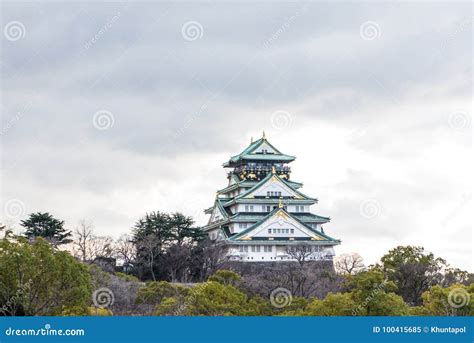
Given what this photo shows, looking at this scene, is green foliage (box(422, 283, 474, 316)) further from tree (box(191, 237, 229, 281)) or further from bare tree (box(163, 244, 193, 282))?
bare tree (box(163, 244, 193, 282))

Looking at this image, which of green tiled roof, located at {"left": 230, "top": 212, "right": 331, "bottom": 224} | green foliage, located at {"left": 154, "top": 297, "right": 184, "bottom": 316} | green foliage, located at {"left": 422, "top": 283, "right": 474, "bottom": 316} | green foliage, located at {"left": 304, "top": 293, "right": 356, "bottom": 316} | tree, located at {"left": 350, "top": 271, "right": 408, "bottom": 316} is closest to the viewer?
green foliage, located at {"left": 304, "top": 293, "right": 356, "bottom": 316}

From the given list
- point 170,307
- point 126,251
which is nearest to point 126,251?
point 126,251

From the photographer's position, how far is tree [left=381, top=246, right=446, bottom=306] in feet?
122

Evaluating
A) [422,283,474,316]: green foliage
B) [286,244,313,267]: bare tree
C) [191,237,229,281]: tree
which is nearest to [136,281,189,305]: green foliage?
[422,283,474,316]: green foliage

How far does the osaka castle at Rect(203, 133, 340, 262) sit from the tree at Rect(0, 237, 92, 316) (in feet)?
104

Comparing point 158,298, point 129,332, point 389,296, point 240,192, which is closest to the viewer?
point 129,332

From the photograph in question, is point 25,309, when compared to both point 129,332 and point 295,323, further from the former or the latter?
point 295,323

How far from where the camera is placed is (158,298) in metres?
34.3

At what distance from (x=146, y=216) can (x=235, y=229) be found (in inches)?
434

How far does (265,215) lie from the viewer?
61656 millimetres

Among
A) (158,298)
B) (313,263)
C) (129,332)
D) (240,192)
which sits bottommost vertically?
(129,332)

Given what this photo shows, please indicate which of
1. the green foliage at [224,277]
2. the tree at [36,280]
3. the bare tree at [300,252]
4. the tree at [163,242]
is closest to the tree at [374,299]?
the tree at [36,280]

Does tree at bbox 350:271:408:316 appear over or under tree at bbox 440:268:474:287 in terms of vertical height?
under

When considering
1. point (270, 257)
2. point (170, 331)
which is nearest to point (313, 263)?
point (270, 257)
